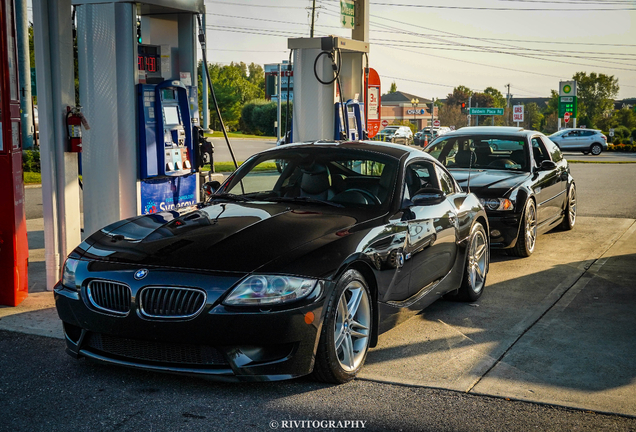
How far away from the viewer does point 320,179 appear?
552 centimetres

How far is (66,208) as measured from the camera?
6.69 metres

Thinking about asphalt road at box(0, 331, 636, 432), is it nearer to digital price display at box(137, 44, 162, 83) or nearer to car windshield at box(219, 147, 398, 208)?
car windshield at box(219, 147, 398, 208)

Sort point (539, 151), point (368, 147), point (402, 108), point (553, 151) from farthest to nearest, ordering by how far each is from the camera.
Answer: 1. point (402, 108)
2. point (553, 151)
3. point (539, 151)
4. point (368, 147)

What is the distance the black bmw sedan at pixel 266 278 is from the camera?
3.91 meters

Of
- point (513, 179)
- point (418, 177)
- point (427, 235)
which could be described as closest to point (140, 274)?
point (427, 235)

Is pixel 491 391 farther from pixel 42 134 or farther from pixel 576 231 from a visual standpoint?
pixel 576 231

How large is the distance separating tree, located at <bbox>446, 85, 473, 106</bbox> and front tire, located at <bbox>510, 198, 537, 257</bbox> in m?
121

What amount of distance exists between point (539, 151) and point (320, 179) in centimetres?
525

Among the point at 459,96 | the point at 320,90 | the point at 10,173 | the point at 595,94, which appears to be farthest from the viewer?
the point at 459,96

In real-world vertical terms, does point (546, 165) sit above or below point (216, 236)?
above

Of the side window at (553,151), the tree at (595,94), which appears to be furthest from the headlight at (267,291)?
the tree at (595,94)

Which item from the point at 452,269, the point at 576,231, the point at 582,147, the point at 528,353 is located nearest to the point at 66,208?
the point at 452,269

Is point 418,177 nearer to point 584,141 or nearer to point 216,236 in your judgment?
point 216,236

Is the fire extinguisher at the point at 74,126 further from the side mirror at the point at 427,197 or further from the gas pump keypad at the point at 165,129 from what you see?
the side mirror at the point at 427,197
